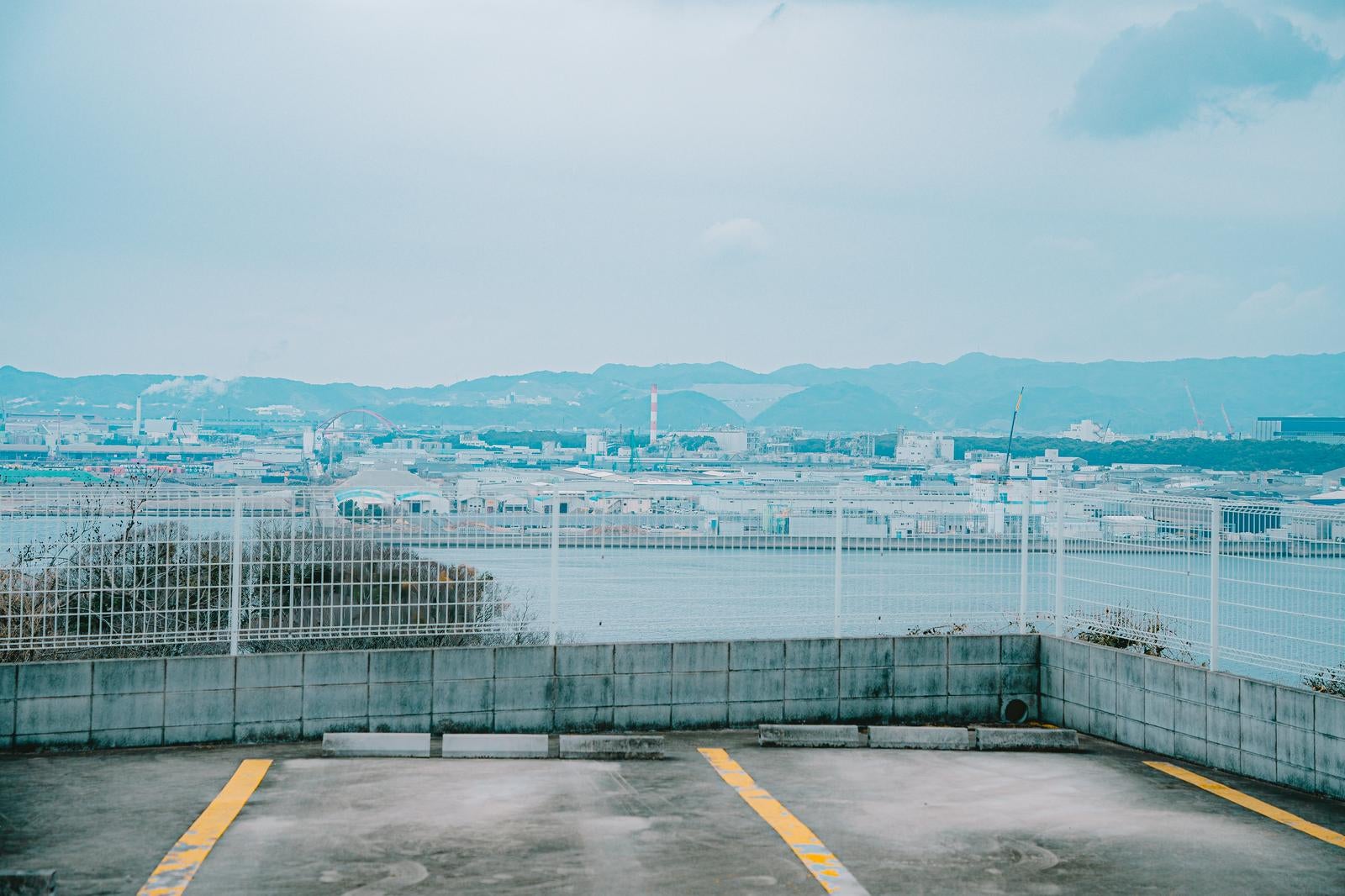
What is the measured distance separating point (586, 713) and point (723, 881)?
3.77 meters

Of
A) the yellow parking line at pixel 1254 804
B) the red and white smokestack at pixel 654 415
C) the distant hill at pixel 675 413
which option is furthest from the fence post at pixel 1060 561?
the distant hill at pixel 675 413

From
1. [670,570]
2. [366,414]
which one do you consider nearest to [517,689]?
[670,570]

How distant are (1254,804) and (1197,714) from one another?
1210 millimetres

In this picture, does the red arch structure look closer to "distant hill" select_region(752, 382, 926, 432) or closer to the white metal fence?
"distant hill" select_region(752, 382, 926, 432)

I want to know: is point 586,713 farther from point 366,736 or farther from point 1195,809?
point 1195,809

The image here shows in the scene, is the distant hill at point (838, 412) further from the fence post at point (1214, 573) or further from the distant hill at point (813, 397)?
the fence post at point (1214, 573)

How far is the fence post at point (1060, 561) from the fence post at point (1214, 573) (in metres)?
1.78

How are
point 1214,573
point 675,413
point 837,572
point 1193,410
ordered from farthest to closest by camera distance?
point 675,413 < point 1193,410 < point 837,572 < point 1214,573

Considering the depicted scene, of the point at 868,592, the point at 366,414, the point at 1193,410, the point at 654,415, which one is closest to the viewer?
the point at 868,592

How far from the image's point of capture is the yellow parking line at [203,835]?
545 centimetres

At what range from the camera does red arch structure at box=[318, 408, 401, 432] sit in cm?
6206

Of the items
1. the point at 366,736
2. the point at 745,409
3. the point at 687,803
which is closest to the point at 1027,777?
the point at 687,803

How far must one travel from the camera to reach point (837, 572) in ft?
32.8

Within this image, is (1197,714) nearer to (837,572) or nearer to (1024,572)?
(1024,572)
